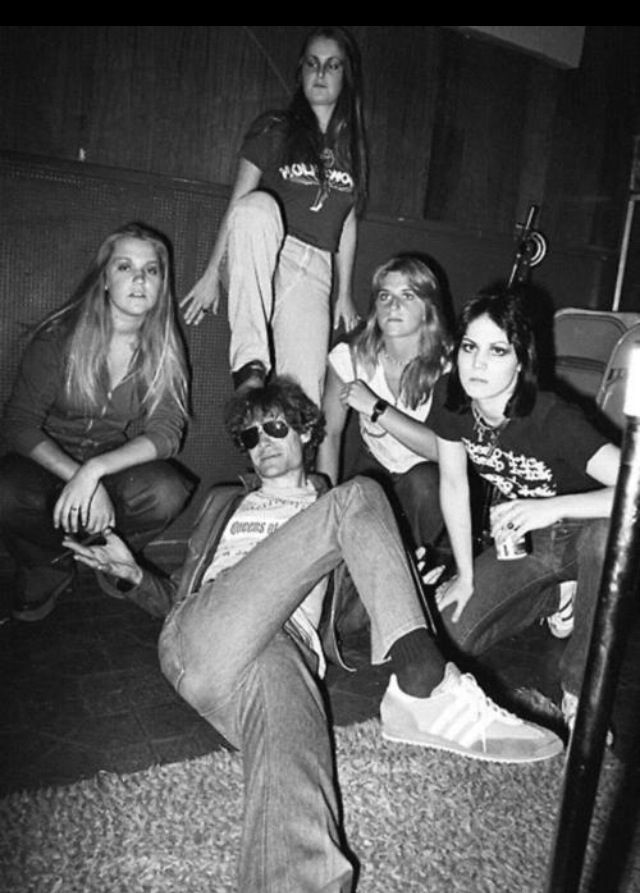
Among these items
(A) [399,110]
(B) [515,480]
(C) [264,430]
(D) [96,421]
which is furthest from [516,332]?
(A) [399,110]

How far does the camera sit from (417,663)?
191 centimetres

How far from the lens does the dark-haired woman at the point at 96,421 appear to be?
3006mm

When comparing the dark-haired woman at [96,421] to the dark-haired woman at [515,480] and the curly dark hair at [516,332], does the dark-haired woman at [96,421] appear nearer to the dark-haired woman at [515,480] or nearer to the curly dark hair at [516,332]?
the dark-haired woman at [515,480]

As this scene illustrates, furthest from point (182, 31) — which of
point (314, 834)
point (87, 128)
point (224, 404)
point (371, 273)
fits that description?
point (314, 834)

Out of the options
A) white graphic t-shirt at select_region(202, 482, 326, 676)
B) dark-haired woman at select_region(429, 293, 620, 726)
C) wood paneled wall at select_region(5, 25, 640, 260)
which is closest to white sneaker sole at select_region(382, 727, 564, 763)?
white graphic t-shirt at select_region(202, 482, 326, 676)

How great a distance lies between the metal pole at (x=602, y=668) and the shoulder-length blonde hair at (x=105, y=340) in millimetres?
2637

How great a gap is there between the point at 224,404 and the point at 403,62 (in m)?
2.49

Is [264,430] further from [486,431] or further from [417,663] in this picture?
[417,663]

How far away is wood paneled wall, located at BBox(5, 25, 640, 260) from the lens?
3.69 meters

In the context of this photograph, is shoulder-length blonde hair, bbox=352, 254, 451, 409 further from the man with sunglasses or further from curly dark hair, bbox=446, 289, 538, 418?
the man with sunglasses

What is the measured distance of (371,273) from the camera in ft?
14.5

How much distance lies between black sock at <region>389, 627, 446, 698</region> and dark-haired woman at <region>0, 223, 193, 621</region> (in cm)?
154

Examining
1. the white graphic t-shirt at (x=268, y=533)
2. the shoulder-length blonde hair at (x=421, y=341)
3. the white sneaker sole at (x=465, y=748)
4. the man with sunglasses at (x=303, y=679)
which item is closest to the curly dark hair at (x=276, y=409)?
the white graphic t-shirt at (x=268, y=533)
